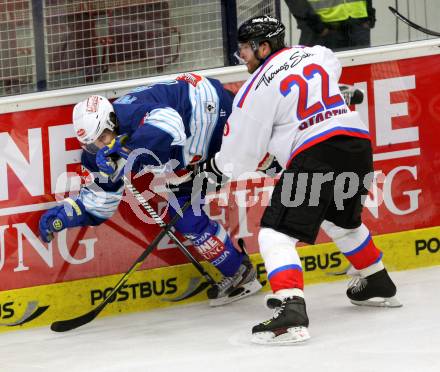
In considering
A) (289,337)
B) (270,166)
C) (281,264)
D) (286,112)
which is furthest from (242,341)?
(270,166)

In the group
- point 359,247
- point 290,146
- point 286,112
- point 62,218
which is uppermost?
point 286,112

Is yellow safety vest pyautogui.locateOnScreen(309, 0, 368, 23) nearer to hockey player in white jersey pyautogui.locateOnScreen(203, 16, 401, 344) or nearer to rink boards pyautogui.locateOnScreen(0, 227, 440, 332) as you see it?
hockey player in white jersey pyautogui.locateOnScreen(203, 16, 401, 344)

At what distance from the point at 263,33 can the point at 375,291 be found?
3.42 feet

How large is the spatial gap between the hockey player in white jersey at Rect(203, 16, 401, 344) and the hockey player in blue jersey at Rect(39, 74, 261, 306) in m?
0.30

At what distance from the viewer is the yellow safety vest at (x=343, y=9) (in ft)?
15.8

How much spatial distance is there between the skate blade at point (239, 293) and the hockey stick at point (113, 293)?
36 centimetres

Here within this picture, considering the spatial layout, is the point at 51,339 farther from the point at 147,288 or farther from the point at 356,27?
the point at 356,27

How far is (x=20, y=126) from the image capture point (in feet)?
14.5

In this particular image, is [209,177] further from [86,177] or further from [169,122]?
[86,177]

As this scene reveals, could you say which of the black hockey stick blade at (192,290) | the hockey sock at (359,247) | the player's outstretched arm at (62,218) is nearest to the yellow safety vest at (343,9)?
the hockey sock at (359,247)

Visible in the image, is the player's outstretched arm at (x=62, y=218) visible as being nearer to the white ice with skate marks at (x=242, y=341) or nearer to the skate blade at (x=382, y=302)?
the white ice with skate marks at (x=242, y=341)

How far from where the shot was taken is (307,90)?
12.9 feet

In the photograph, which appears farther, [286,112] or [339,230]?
[339,230]

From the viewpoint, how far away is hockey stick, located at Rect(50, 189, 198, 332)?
4.34 metres
